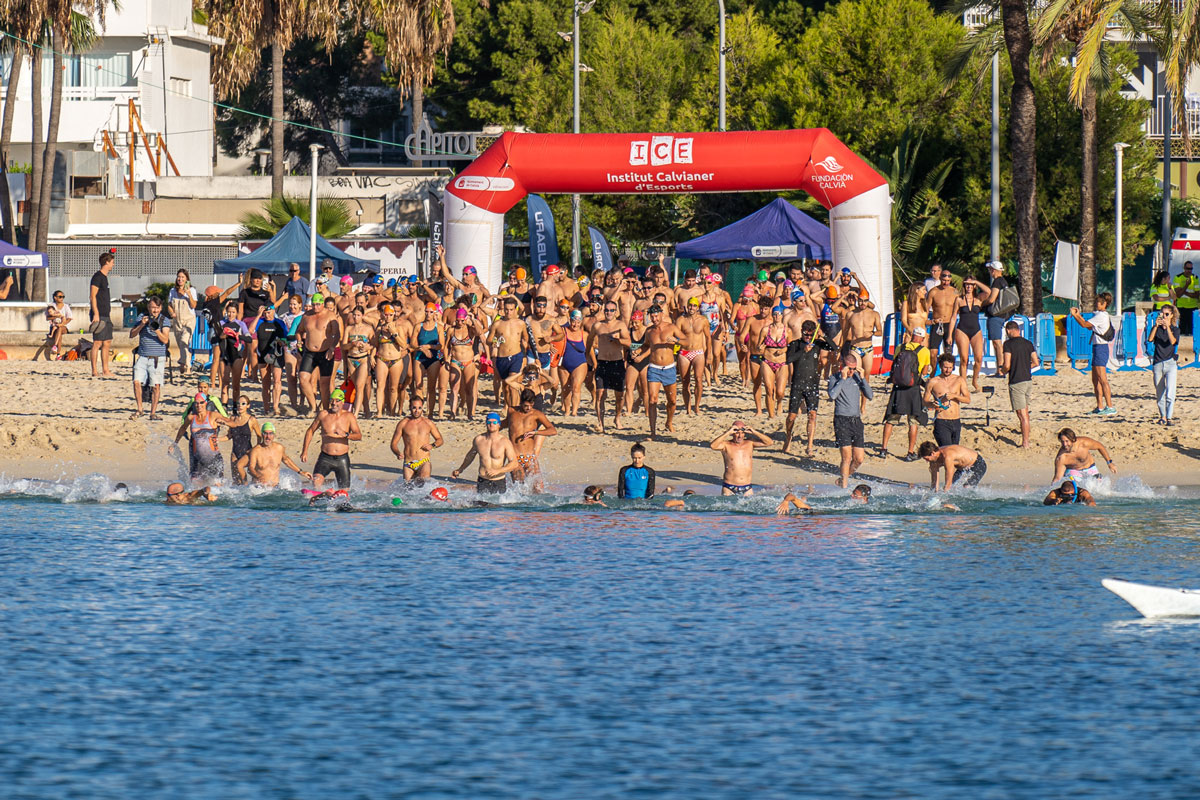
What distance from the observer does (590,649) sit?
13.9m

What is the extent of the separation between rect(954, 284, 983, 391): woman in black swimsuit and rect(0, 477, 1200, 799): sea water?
4274 mm

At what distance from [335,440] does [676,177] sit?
367 inches

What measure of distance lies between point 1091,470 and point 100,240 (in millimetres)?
29494

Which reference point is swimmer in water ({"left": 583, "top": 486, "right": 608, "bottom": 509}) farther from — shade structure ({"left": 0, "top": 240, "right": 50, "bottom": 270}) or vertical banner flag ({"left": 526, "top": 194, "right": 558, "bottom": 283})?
shade structure ({"left": 0, "top": 240, "right": 50, "bottom": 270})

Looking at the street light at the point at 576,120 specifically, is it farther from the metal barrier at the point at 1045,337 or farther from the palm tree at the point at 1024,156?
the metal barrier at the point at 1045,337

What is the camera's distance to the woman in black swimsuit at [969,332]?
23.1 m

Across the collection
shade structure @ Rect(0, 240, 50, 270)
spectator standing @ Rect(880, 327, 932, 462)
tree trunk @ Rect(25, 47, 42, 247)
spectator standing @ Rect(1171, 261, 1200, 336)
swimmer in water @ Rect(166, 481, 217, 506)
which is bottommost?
swimmer in water @ Rect(166, 481, 217, 506)

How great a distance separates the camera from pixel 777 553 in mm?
17656

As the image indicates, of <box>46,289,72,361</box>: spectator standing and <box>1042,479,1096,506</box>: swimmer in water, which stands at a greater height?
<box>46,289,72,361</box>: spectator standing

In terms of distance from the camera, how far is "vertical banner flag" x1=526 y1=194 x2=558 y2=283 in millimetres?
30125

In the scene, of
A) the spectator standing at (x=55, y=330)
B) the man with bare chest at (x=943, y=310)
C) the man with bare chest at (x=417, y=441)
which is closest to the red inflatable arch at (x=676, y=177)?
the man with bare chest at (x=943, y=310)

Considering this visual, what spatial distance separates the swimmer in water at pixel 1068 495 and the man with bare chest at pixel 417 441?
677 centimetres

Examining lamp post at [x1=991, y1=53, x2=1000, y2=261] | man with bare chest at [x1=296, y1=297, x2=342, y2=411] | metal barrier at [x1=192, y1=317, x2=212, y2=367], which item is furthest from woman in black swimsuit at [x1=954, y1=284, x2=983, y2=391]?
metal barrier at [x1=192, y1=317, x2=212, y2=367]

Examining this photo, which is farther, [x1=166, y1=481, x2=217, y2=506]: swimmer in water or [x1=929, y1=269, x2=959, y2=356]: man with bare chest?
[x1=929, y1=269, x2=959, y2=356]: man with bare chest
